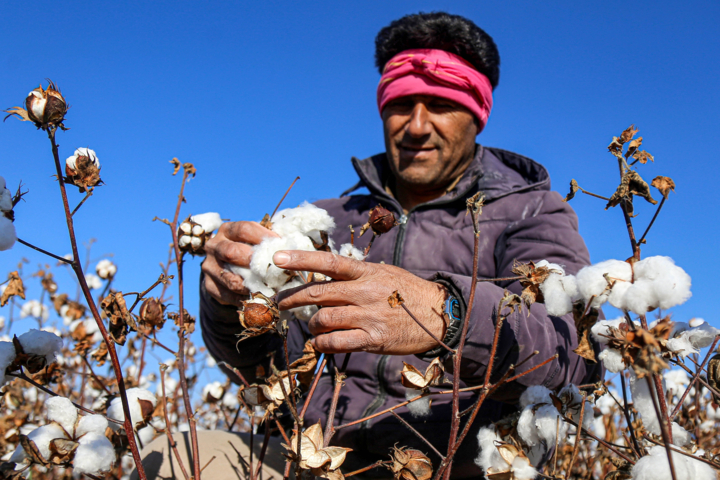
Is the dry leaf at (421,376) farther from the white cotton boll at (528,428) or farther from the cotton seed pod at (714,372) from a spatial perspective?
the cotton seed pod at (714,372)

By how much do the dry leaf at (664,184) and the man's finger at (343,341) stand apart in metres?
0.57

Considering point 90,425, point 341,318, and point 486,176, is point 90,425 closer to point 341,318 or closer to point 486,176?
point 341,318

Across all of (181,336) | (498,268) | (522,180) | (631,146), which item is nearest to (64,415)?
(181,336)

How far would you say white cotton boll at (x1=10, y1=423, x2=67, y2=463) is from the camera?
110 cm

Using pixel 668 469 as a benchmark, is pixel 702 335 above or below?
above

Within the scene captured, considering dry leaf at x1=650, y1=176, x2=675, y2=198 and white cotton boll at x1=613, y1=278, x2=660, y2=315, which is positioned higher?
dry leaf at x1=650, y1=176, x2=675, y2=198

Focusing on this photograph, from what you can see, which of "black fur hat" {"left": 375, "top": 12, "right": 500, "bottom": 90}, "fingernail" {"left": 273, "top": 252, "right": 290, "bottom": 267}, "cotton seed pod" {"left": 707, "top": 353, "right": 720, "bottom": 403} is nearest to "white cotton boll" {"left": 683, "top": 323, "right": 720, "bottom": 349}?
"cotton seed pod" {"left": 707, "top": 353, "right": 720, "bottom": 403}

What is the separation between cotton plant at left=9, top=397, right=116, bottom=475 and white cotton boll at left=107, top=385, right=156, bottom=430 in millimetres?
87

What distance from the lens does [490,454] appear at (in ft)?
3.71

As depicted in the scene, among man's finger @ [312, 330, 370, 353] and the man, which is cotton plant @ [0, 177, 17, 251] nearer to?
the man

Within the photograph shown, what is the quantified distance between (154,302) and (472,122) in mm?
1632

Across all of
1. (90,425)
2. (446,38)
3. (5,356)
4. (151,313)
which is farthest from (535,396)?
(446,38)

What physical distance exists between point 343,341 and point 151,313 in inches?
19.3

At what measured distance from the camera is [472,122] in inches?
92.3
